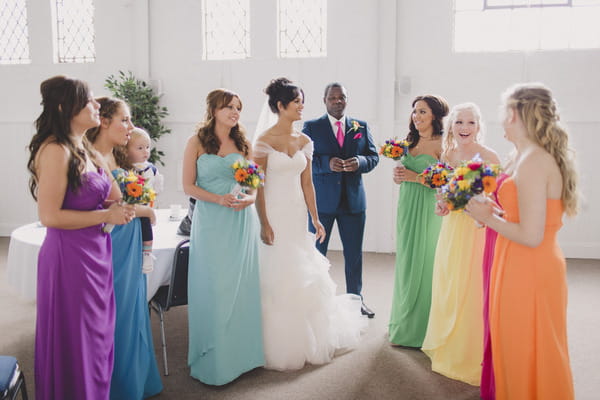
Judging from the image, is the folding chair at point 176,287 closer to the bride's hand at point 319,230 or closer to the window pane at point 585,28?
the bride's hand at point 319,230

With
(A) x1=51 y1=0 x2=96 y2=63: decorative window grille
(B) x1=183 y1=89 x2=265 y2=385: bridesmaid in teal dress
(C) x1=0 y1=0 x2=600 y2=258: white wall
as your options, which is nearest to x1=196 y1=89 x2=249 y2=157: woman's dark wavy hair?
(B) x1=183 y1=89 x2=265 y2=385: bridesmaid in teal dress

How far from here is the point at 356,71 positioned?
26.0 feet

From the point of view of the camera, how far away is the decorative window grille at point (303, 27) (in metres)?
8.10

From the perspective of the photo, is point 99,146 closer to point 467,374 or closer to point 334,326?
point 334,326

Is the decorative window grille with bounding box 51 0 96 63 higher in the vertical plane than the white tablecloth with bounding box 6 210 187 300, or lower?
higher

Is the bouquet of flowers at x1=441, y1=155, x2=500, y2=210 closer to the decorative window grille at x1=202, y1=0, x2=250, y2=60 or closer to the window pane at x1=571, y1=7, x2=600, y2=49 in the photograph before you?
the window pane at x1=571, y1=7, x2=600, y2=49

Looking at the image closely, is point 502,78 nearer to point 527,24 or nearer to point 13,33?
point 527,24

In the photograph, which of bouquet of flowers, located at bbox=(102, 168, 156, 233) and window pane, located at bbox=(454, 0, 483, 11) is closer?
bouquet of flowers, located at bbox=(102, 168, 156, 233)

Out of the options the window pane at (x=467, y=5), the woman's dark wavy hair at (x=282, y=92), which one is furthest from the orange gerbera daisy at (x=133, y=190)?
the window pane at (x=467, y=5)

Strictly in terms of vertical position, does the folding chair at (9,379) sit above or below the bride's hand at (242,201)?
below

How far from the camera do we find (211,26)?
27.6ft

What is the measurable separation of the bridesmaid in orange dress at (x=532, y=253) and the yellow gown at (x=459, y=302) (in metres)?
0.79

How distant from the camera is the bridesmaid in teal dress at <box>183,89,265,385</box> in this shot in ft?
11.9

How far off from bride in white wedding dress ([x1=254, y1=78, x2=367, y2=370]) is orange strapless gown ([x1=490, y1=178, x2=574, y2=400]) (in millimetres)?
1552
